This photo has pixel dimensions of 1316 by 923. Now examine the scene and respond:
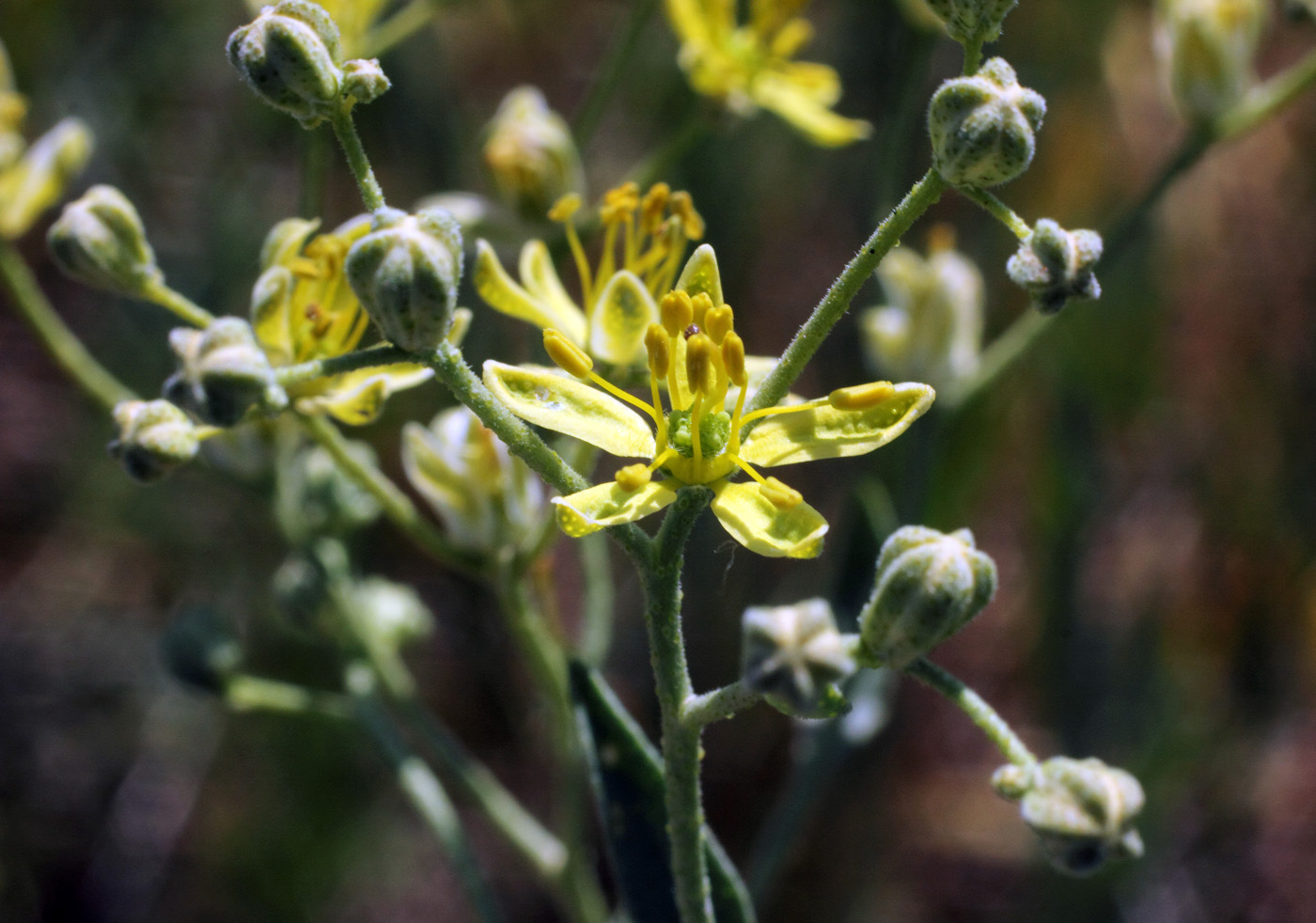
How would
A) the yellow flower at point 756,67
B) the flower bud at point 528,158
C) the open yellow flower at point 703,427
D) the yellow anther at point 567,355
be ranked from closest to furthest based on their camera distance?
the open yellow flower at point 703,427 < the yellow anther at point 567,355 < the flower bud at point 528,158 < the yellow flower at point 756,67

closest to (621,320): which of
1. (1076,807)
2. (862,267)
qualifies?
(862,267)

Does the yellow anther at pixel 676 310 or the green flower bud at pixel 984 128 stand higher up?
the green flower bud at pixel 984 128

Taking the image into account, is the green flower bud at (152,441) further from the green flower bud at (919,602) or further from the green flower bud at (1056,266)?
the green flower bud at (1056,266)

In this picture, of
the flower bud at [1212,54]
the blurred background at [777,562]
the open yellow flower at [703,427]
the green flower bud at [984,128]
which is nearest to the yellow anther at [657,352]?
the open yellow flower at [703,427]

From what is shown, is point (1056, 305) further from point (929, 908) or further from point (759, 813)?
point (929, 908)

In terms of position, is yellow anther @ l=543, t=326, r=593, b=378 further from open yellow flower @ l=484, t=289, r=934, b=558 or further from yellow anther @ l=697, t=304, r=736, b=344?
yellow anther @ l=697, t=304, r=736, b=344

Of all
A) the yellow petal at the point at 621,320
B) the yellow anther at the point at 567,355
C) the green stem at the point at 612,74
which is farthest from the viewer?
the green stem at the point at 612,74

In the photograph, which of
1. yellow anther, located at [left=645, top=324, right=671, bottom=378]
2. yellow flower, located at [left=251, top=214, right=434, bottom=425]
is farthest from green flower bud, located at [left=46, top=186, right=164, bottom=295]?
yellow anther, located at [left=645, top=324, right=671, bottom=378]
